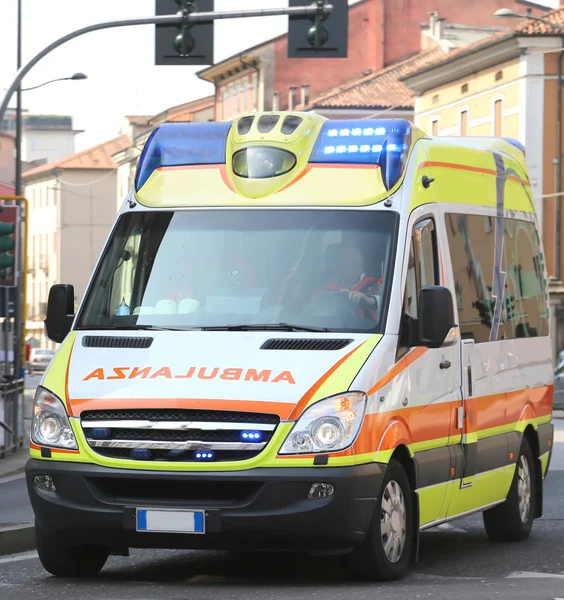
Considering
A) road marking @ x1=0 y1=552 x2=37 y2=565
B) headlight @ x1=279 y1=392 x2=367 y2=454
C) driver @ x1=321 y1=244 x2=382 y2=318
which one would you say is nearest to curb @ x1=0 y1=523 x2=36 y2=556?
road marking @ x1=0 y1=552 x2=37 y2=565

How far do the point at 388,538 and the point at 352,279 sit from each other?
145 cm

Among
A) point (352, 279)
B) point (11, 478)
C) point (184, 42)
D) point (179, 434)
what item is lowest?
point (11, 478)

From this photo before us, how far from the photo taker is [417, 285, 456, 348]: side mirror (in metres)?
9.44

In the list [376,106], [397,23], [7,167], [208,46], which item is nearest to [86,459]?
[208,46]

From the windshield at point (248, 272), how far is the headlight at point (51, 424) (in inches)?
28.7

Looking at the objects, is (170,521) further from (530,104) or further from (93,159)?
(93,159)

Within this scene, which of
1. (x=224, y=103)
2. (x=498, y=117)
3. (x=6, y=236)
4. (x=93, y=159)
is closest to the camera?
(x=6, y=236)

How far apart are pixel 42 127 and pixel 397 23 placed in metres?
66.2

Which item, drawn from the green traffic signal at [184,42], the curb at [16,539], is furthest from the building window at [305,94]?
the curb at [16,539]

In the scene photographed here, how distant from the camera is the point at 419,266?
396 inches

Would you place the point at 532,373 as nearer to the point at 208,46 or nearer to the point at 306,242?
the point at 306,242

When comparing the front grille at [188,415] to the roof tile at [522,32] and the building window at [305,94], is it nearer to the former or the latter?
the roof tile at [522,32]

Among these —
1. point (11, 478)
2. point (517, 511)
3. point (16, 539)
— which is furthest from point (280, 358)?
point (11, 478)

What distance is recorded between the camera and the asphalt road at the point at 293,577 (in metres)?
8.84
